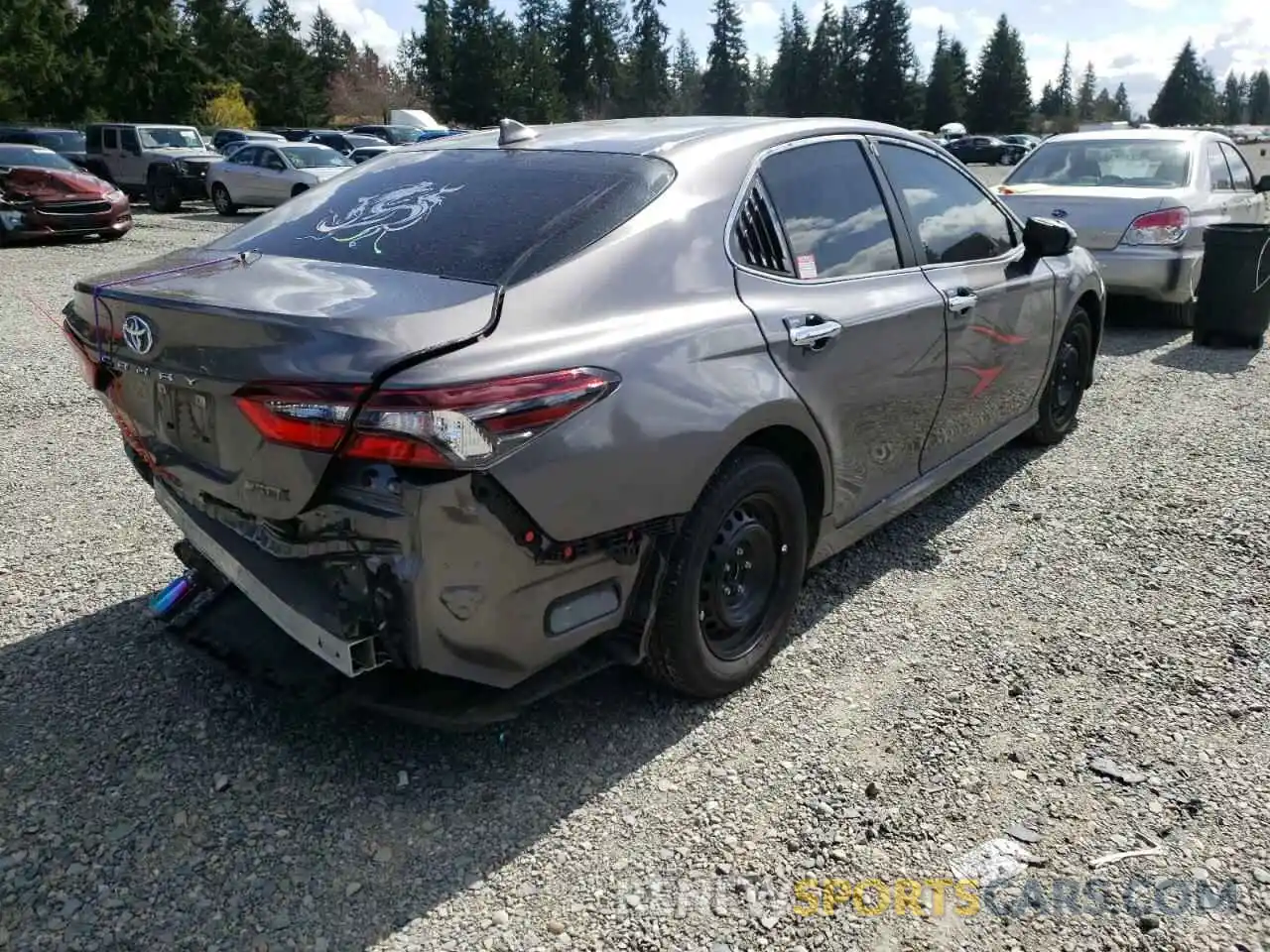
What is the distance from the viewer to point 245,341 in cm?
245

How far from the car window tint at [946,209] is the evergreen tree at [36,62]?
1979 inches

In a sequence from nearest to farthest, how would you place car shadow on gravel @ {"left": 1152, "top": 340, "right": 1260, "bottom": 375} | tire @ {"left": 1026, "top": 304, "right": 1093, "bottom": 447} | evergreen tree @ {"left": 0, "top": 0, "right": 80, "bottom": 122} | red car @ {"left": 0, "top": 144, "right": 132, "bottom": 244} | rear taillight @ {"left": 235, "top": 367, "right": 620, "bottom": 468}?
1. rear taillight @ {"left": 235, "top": 367, "right": 620, "bottom": 468}
2. tire @ {"left": 1026, "top": 304, "right": 1093, "bottom": 447}
3. car shadow on gravel @ {"left": 1152, "top": 340, "right": 1260, "bottom": 375}
4. red car @ {"left": 0, "top": 144, "right": 132, "bottom": 244}
5. evergreen tree @ {"left": 0, "top": 0, "right": 80, "bottom": 122}

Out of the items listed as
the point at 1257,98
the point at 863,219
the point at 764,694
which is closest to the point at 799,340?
the point at 863,219

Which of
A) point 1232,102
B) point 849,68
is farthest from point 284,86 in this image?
point 1232,102

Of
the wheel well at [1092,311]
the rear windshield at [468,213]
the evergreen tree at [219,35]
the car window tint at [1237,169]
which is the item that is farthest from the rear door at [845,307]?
the evergreen tree at [219,35]

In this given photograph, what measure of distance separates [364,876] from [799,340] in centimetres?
191

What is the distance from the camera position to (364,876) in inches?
99.3

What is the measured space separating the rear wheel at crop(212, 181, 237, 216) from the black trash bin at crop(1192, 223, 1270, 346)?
1858 cm

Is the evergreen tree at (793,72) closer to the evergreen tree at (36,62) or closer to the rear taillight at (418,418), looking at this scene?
the evergreen tree at (36,62)

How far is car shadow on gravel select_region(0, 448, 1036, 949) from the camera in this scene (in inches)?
95.2

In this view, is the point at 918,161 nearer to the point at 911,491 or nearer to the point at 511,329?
the point at 911,491

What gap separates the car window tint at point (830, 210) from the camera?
3396 mm

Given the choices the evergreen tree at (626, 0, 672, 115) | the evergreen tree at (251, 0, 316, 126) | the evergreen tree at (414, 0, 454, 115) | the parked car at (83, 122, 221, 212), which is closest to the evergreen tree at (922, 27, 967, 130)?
the evergreen tree at (626, 0, 672, 115)

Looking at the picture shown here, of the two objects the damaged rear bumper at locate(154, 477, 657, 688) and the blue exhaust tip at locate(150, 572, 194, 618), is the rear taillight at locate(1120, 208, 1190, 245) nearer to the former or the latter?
the damaged rear bumper at locate(154, 477, 657, 688)
